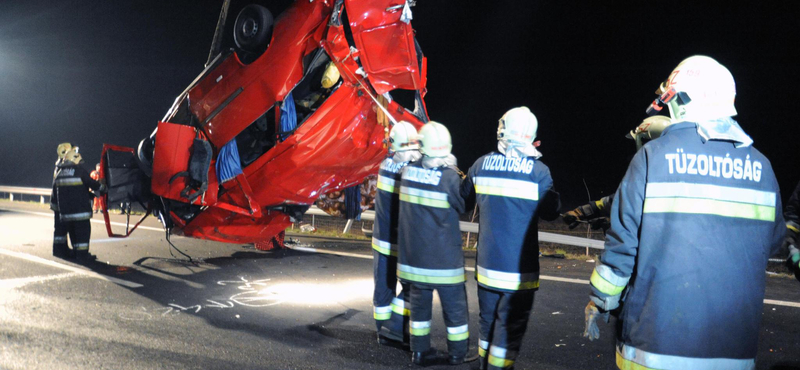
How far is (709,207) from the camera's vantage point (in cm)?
215

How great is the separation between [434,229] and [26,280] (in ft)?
16.6

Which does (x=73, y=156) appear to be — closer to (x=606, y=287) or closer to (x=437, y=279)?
(x=437, y=279)

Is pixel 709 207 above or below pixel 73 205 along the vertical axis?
above

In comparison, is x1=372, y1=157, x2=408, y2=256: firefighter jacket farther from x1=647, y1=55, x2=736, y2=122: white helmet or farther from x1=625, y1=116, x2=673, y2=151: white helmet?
x1=647, y1=55, x2=736, y2=122: white helmet

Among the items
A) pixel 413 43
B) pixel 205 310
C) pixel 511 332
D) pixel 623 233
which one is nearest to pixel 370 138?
pixel 413 43

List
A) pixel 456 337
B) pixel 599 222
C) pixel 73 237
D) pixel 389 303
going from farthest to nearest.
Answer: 1. pixel 73 237
2. pixel 389 303
3. pixel 599 222
4. pixel 456 337

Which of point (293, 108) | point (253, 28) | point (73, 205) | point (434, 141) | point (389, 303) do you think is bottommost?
point (389, 303)

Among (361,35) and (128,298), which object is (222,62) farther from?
(128,298)

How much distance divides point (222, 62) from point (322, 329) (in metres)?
2.98

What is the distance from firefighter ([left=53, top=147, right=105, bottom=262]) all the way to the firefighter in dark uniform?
607 centimetres

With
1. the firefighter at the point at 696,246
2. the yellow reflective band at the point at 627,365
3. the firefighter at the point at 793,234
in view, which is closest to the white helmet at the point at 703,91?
the firefighter at the point at 696,246

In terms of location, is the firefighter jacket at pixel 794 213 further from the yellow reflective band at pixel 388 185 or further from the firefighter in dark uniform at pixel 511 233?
the yellow reflective band at pixel 388 185

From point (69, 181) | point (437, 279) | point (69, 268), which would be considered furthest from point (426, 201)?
point (69, 181)

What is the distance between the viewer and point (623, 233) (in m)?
2.22
